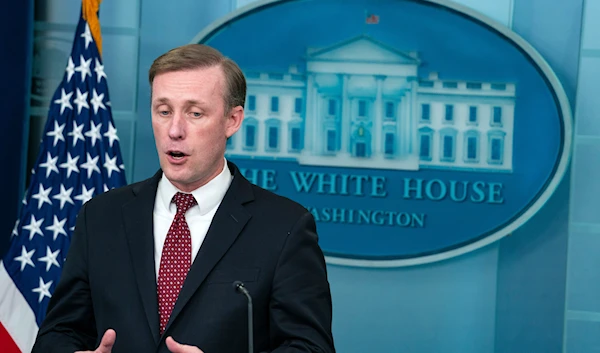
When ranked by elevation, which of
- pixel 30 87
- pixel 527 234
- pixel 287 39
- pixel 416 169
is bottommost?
pixel 527 234

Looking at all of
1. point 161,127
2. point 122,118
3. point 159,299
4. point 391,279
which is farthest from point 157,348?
point 122,118

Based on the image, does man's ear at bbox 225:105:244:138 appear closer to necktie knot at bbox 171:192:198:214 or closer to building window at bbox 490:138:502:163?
necktie knot at bbox 171:192:198:214

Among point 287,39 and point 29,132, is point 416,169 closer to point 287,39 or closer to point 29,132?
point 287,39

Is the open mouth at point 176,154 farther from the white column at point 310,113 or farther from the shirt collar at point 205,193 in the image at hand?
the white column at point 310,113

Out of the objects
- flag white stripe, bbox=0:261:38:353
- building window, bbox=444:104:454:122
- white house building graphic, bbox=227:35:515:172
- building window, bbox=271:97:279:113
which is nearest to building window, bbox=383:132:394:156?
white house building graphic, bbox=227:35:515:172

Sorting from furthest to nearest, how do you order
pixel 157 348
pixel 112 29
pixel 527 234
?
1. pixel 112 29
2. pixel 527 234
3. pixel 157 348

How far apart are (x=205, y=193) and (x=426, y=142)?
1.68 meters

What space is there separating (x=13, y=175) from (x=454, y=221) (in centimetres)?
187

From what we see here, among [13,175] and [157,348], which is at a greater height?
[13,175]

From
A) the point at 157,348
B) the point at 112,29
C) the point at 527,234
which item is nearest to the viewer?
the point at 157,348

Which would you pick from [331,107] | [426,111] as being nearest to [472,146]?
[426,111]

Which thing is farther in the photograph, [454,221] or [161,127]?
[454,221]

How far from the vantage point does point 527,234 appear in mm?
3109

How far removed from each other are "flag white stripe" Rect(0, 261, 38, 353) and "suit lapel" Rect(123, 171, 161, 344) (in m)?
1.60
